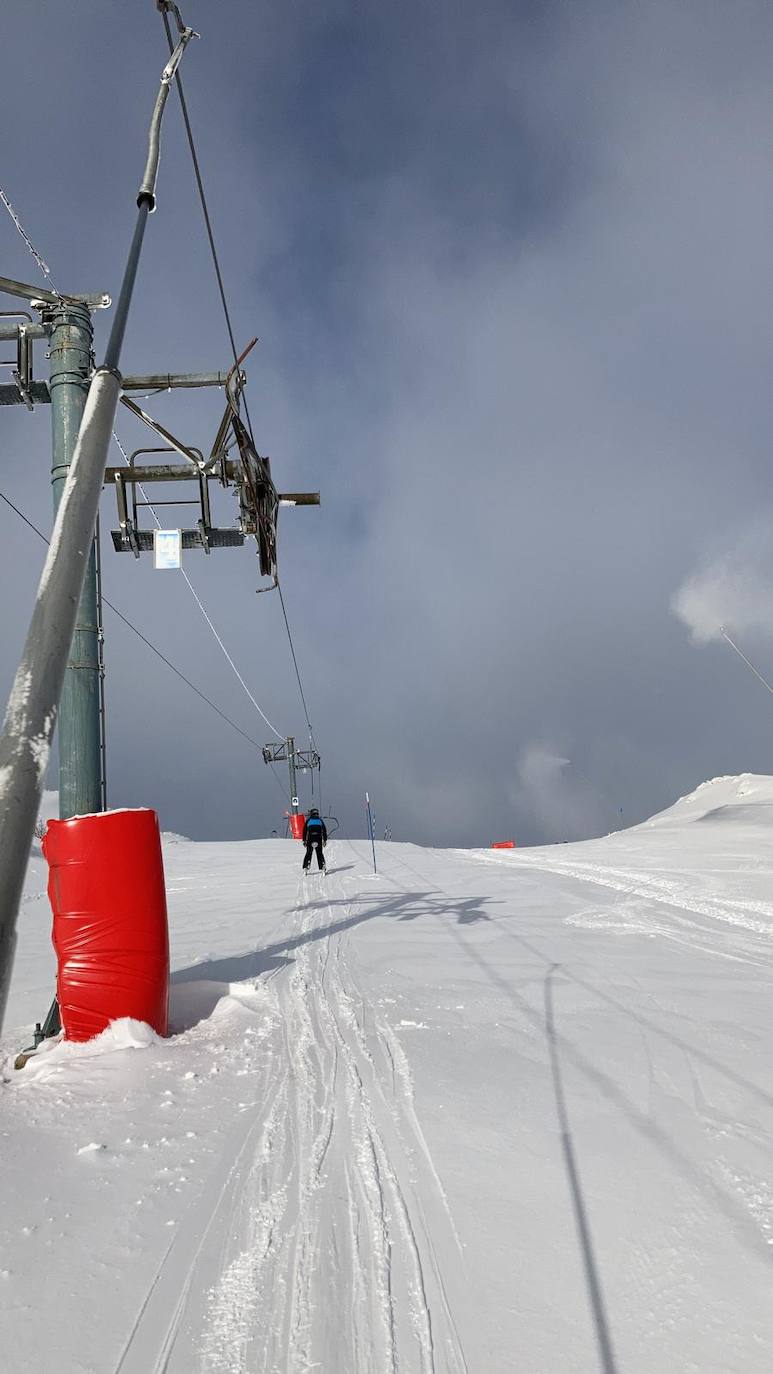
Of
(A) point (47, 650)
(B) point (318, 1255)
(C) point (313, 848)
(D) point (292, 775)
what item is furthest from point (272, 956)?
(D) point (292, 775)

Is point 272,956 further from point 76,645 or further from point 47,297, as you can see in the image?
point 47,297

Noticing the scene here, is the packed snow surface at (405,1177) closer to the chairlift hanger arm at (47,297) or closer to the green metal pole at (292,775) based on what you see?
the chairlift hanger arm at (47,297)

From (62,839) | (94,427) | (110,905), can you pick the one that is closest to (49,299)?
(94,427)

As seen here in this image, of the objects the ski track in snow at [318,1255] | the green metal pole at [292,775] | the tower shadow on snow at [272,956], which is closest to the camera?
the ski track in snow at [318,1255]

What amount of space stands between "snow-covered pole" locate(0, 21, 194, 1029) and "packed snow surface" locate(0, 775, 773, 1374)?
1.02 meters

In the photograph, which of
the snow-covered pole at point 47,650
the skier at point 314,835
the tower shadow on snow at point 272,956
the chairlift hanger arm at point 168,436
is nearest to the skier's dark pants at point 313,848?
the skier at point 314,835

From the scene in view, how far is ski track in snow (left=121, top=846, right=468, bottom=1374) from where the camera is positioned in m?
2.01

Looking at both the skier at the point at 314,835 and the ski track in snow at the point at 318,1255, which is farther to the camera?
the skier at the point at 314,835

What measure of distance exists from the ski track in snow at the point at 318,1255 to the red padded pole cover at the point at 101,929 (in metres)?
1.20

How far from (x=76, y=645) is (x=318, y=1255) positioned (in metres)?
4.74

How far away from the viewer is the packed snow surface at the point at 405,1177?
2.06 m

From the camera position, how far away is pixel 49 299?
6059 millimetres

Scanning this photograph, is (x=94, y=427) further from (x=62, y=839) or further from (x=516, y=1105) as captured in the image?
(x=516, y=1105)

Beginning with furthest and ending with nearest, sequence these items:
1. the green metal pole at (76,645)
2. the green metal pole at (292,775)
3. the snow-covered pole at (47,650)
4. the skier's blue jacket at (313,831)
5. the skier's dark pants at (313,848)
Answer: the green metal pole at (292,775) → the skier's blue jacket at (313,831) → the skier's dark pants at (313,848) → the green metal pole at (76,645) → the snow-covered pole at (47,650)
